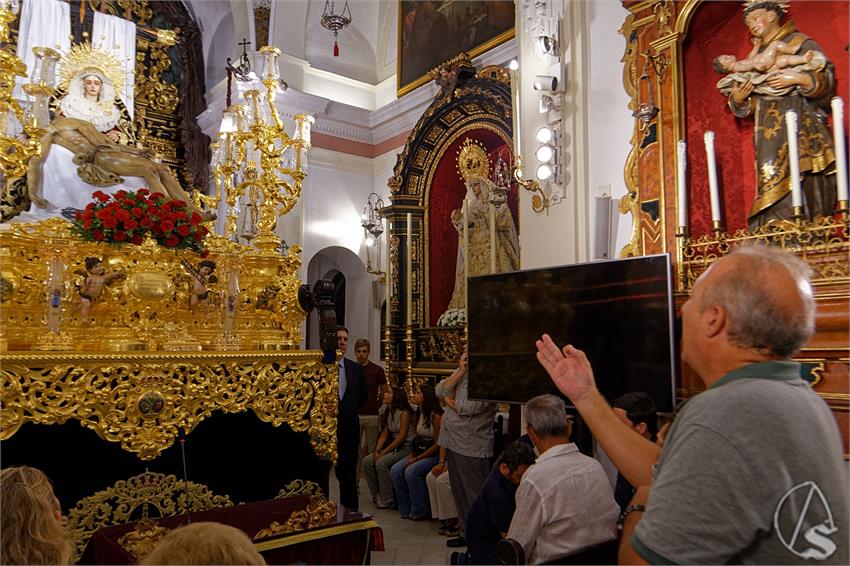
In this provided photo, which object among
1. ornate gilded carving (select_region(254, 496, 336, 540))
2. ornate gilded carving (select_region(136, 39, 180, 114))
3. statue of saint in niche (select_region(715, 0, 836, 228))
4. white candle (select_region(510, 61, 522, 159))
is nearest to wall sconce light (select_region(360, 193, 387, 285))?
white candle (select_region(510, 61, 522, 159))

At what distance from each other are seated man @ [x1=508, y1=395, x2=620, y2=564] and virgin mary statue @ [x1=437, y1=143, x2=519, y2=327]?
4.30m

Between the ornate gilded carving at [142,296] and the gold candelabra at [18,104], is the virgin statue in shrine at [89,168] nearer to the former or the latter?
the gold candelabra at [18,104]

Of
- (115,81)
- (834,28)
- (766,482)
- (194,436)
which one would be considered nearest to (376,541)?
(194,436)

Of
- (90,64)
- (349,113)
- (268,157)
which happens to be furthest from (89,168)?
(268,157)

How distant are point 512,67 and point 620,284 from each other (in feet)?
8.87

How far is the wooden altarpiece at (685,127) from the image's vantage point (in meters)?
4.38

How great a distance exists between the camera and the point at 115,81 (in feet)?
34.6

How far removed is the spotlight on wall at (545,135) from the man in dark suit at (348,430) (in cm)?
236

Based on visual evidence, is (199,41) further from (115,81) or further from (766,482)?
(766,482)

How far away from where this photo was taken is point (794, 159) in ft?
12.8

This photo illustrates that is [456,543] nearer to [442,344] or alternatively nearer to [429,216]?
[442,344]

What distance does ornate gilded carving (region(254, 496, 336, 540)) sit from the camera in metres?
3.35

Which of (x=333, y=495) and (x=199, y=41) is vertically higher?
(x=199, y=41)

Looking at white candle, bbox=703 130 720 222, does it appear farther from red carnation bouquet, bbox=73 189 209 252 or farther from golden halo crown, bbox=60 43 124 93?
golden halo crown, bbox=60 43 124 93
